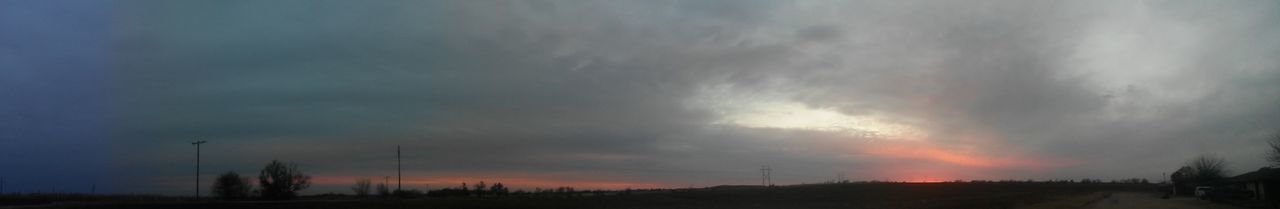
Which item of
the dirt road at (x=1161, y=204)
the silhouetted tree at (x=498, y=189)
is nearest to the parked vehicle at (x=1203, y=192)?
the dirt road at (x=1161, y=204)

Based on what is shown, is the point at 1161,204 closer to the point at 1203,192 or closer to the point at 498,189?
the point at 1203,192

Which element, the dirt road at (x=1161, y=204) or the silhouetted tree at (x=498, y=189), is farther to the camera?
the silhouetted tree at (x=498, y=189)

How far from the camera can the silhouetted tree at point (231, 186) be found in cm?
9194

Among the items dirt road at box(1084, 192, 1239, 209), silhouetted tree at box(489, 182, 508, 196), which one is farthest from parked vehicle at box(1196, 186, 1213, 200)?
silhouetted tree at box(489, 182, 508, 196)

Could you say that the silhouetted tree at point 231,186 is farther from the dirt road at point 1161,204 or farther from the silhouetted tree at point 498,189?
the dirt road at point 1161,204

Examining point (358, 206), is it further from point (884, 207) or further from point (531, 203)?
point (884, 207)

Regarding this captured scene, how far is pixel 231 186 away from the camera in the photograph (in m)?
92.2

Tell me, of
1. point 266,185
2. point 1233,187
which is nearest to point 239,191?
point 266,185

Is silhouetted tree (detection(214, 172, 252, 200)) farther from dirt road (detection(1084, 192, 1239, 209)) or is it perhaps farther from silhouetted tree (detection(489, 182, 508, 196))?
dirt road (detection(1084, 192, 1239, 209))

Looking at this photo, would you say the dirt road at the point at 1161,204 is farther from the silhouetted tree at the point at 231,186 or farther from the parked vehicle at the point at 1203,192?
the silhouetted tree at the point at 231,186

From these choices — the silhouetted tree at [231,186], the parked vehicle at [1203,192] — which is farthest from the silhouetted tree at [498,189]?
the parked vehicle at [1203,192]

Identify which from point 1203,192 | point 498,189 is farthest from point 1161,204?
point 498,189

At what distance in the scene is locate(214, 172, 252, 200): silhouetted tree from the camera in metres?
91.9

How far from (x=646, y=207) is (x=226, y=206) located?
2996 cm
